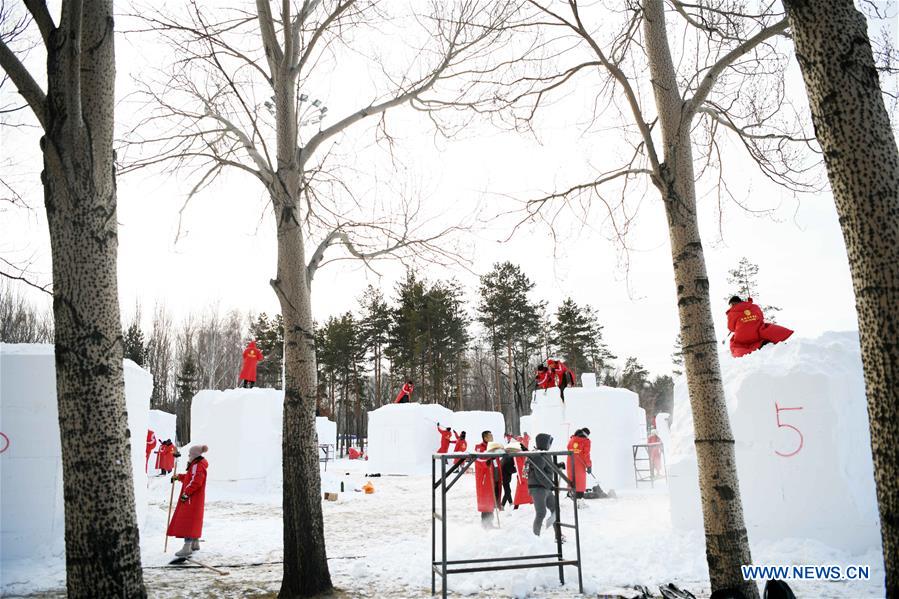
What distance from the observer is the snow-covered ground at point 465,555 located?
5953 mm

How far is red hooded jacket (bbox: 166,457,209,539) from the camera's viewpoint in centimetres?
800

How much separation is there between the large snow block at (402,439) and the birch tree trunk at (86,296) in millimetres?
22144

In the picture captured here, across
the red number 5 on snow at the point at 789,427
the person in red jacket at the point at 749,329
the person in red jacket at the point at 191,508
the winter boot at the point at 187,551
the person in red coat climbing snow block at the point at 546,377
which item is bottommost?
the winter boot at the point at 187,551

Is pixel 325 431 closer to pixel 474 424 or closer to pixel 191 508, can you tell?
pixel 474 424

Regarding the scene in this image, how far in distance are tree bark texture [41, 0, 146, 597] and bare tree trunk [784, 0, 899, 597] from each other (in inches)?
146

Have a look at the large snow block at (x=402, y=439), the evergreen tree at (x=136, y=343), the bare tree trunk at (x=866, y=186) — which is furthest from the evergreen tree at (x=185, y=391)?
the bare tree trunk at (x=866, y=186)

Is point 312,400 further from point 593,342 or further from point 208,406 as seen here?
point 593,342

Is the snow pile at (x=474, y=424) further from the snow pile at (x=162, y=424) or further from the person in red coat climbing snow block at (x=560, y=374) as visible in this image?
the snow pile at (x=162, y=424)

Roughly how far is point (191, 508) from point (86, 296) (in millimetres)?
5768

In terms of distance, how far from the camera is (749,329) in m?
8.27

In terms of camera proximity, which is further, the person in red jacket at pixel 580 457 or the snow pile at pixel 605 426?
the snow pile at pixel 605 426

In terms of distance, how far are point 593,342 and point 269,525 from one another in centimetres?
3421

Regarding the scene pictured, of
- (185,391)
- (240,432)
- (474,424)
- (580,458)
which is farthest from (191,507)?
(185,391)

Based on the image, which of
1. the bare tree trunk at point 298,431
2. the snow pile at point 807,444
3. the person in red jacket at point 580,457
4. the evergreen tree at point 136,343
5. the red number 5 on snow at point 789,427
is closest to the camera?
the bare tree trunk at point 298,431
